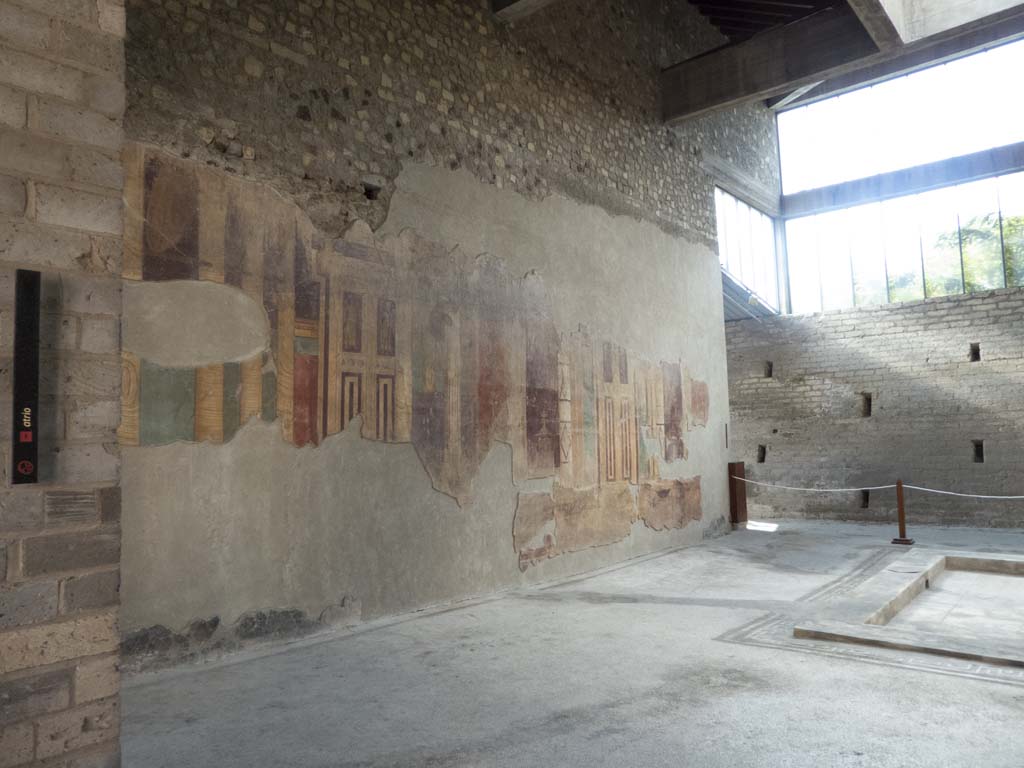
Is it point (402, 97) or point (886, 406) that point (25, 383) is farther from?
point (886, 406)

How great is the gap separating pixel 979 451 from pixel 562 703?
9.68 metres

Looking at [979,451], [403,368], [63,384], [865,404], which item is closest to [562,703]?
[63,384]

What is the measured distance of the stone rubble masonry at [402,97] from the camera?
14.4 feet

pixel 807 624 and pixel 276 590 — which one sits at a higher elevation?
pixel 276 590

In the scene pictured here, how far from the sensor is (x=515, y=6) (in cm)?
648

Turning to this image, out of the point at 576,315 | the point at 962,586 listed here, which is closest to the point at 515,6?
the point at 576,315

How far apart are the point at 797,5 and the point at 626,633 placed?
33.1 feet

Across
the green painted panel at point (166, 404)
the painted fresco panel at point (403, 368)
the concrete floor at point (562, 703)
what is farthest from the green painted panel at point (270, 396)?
the concrete floor at point (562, 703)

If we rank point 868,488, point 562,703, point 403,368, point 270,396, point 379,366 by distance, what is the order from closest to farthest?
point 562,703 < point 270,396 < point 379,366 < point 403,368 < point 868,488

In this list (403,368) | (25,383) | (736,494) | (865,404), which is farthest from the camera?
(865,404)

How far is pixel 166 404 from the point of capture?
13.5 feet

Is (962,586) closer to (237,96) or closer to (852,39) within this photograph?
(852,39)

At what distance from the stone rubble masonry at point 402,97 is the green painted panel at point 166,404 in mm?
1264

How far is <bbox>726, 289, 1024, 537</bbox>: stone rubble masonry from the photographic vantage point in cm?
1059
